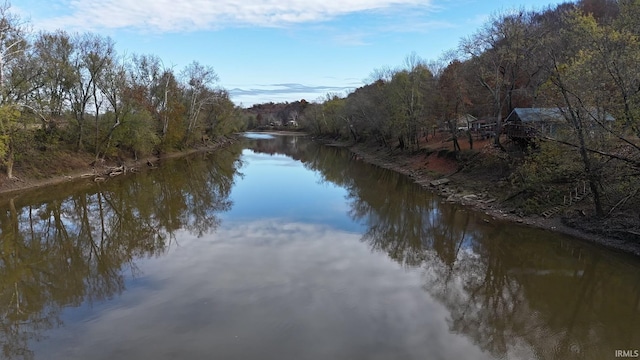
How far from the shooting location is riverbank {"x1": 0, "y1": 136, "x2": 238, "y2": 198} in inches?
1116

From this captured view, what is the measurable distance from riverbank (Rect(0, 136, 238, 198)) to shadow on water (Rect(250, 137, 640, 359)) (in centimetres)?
2387

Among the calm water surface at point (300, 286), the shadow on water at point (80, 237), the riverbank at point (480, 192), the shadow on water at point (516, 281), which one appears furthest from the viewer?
the riverbank at point (480, 192)

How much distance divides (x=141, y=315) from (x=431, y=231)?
14.3 m

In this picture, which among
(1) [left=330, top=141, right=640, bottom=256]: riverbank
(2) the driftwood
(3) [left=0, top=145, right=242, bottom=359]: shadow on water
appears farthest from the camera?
(2) the driftwood

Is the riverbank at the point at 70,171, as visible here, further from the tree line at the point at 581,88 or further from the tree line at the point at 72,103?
the tree line at the point at 581,88

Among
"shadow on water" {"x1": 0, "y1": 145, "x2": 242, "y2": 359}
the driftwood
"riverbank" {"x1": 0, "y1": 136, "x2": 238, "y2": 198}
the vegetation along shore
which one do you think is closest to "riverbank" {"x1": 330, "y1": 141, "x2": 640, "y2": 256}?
the vegetation along shore

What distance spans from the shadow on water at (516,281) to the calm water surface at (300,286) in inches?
2.4

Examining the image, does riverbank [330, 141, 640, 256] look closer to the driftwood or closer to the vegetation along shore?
the vegetation along shore

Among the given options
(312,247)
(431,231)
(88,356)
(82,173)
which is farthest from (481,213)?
(82,173)

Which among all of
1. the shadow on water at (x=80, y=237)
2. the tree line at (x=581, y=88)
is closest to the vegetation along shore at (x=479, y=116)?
the tree line at (x=581, y=88)

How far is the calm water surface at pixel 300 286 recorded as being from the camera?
9406mm

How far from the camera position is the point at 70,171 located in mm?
34531

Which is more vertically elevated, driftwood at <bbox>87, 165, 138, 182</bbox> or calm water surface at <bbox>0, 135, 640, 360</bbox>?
driftwood at <bbox>87, 165, 138, 182</bbox>

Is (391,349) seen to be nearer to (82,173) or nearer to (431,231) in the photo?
(431,231)
